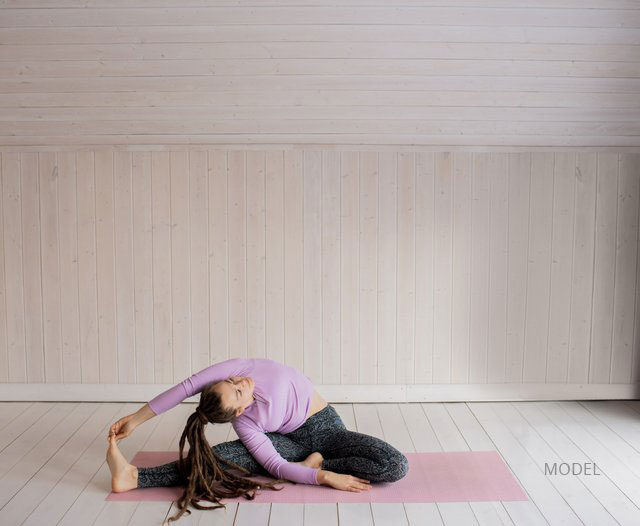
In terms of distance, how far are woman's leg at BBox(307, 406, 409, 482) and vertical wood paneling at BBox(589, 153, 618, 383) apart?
6.03 feet

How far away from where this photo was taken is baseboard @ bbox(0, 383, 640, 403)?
169 inches

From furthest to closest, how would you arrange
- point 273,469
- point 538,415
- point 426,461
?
point 538,415 < point 426,461 < point 273,469

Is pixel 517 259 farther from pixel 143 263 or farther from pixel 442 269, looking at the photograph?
pixel 143 263

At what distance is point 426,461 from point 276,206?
1.71m

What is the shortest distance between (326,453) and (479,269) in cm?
163

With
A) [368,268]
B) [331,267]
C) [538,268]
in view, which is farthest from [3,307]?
[538,268]

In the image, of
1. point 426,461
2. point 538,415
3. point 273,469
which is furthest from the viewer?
point 538,415

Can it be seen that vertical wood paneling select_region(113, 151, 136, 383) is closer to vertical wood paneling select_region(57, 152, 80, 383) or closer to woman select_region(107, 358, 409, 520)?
vertical wood paneling select_region(57, 152, 80, 383)

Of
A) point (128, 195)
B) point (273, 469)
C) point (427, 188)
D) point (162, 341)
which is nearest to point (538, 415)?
point (427, 188)

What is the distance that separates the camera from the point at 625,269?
4293mm

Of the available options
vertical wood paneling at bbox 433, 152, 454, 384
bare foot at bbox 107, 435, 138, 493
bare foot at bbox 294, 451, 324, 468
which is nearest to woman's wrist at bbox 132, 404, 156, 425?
bare foot at bbox 107, 435, 138, 493

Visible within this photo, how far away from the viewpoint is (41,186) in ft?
13.9

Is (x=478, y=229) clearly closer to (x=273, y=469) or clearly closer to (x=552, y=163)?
(x=552, y=163)

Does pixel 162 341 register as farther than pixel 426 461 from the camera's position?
Yes
